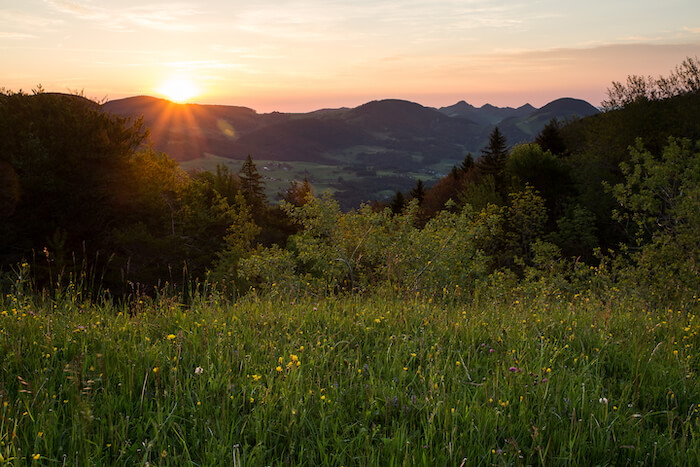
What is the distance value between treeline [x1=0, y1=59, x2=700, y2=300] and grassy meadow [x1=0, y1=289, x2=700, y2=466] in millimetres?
1893

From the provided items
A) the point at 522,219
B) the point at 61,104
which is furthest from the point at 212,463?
the point at 522,219

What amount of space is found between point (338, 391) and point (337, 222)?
1615 centimetres

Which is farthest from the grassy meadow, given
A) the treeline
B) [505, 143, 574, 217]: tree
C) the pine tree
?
the pine tree

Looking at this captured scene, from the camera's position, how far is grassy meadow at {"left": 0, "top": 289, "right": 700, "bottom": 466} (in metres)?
2.59

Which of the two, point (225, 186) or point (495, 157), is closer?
point (495, 157)

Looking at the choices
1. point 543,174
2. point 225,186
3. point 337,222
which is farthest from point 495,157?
point 337,222

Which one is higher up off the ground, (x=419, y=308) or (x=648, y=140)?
(x=648, y=140)

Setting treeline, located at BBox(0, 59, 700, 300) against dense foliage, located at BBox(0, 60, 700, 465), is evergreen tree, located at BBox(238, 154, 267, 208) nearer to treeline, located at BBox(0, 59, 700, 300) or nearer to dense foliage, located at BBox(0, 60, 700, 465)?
treeline, located at BBox(0, 59, 700, 300)

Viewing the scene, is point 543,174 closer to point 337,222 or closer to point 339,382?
point 337,222

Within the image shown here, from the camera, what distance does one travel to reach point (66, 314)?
462 centimetres

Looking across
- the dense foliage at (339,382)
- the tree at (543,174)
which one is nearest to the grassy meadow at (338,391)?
the dense foliage at (339,382)

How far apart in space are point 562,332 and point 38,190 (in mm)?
28443

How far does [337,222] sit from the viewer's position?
1923cm

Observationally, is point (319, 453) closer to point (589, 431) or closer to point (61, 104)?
point (589, 431)
